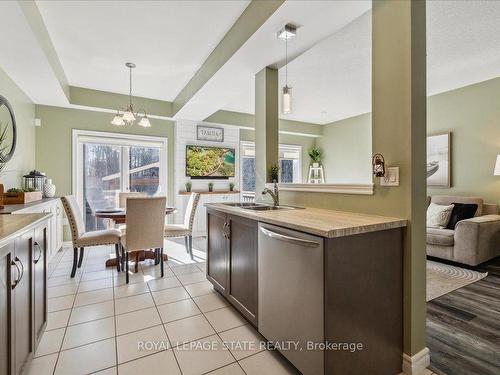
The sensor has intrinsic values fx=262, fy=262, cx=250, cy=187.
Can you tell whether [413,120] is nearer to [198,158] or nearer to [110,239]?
[110,239]

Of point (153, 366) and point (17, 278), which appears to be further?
point (153, 366)

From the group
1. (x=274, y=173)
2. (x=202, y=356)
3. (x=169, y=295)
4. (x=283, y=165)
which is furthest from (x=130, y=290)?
(x=283, y=165)

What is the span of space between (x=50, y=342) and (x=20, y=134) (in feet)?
10.0

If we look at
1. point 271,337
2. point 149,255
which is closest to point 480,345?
point 271,337

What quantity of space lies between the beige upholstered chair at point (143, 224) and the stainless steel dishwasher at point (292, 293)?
1.66 meters

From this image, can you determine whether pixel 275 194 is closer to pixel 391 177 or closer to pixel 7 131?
pixel 391 177

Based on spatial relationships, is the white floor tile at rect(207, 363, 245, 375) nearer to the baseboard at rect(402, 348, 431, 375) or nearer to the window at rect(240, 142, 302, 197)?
the baseboard at rect(402, 348, 431, 375)

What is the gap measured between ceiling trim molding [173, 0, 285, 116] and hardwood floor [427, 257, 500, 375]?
2.69m

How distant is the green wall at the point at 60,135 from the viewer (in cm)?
433

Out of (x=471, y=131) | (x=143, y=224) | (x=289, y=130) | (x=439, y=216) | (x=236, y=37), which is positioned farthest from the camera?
(x=289, y=130)

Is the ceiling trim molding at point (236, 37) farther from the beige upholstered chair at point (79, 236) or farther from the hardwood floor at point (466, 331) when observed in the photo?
the hardwood floor at point (466, 331)

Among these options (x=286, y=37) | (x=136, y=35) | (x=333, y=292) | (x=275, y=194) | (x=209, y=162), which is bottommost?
(x=333, y=292)

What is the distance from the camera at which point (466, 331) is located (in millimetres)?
1961

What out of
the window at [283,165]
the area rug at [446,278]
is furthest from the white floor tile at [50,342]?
the window at [283,165]
